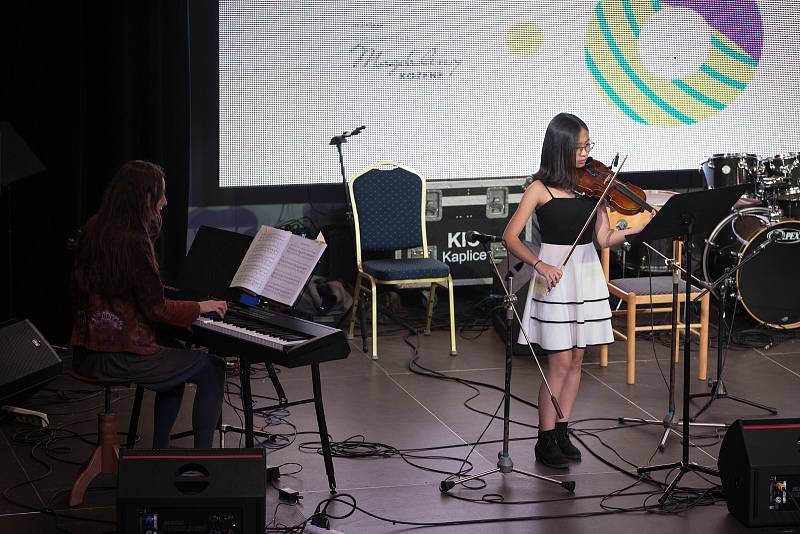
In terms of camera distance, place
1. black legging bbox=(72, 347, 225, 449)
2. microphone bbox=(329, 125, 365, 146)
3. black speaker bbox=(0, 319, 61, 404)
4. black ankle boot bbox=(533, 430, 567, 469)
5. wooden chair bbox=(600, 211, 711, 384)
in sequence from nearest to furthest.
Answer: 1. black legging bbox=(72, 347, 225, 449)
2. black ankle boot bbox=(533, 430, 567, 469)
3. black speaker bbox=(0, 319, 61, 404)
4. wooden chair bbox=(600, 211, 711, 384)
5. microphone bbox=(329, 125, 365, 146)

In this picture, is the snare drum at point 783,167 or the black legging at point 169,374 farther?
the snare drum at point 783,167

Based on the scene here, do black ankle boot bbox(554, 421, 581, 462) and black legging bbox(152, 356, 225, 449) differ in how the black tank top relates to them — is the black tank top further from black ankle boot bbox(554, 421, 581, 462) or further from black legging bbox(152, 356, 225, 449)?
black legging bbox(152, 356, 225, 449)

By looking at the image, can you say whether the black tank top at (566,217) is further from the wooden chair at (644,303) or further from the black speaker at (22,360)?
the black speaker at (22,360)

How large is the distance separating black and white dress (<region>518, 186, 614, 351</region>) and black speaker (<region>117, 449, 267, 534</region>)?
1.52m

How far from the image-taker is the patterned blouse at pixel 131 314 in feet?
13.1

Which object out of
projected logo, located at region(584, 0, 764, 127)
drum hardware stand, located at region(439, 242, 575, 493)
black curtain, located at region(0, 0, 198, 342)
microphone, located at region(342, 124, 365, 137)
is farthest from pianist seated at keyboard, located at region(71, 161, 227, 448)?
projected logo, located at region(584, 0, 764, 127)

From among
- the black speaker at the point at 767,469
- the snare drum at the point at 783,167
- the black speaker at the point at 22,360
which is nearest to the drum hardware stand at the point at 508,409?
the black speaker at the point at 767,469

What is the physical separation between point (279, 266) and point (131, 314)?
62 cm

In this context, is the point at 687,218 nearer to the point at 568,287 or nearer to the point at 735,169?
the point at 568,287

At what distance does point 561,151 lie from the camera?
4457mm

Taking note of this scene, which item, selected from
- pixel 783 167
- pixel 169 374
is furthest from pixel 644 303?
pixel 169 374

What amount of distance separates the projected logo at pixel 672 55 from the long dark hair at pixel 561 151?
11.3ft

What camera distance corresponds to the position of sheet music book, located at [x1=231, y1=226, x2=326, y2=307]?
4293 mm

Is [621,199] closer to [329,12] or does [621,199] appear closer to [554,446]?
[554,446]
